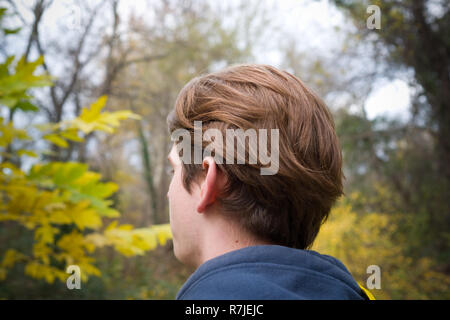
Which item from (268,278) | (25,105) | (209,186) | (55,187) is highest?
(25,105)

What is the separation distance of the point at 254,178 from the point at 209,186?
0.16 meters

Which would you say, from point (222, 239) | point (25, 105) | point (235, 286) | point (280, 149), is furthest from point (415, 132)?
point (25, 105)

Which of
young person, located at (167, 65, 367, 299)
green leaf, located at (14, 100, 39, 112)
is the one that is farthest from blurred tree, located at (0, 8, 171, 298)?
young person, located at (167, 65, 367, 299)

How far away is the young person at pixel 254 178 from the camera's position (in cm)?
95

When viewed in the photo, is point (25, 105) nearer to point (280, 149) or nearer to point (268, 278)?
point (280, 149)

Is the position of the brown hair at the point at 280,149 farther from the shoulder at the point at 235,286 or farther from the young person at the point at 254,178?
the shoulder at the point at 235,286

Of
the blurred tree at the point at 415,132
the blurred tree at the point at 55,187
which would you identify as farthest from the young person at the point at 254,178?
the blurred tree at the point at 415,132

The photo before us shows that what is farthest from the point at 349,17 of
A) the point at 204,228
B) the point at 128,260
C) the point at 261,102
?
the point at 128,260

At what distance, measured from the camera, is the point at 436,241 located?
711 centimetres

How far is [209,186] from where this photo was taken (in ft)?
3.36

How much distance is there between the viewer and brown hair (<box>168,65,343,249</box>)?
1029 millimetres

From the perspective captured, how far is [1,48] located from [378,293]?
7.26m
